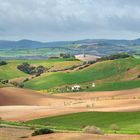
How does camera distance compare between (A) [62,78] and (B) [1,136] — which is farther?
(A) [62,78]

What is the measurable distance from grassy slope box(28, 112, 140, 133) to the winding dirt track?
170 inches

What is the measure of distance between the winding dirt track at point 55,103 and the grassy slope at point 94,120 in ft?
14.2

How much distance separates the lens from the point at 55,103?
100750mm

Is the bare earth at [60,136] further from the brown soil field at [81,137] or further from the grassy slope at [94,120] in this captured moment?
the grassy slope at [94,120]

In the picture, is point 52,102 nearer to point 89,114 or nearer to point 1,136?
point 89,114

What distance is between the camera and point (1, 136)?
45562 millimetres

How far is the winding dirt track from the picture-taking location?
76700 millimetres

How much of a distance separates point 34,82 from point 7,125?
10781 cm

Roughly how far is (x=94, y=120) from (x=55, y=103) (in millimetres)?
36029

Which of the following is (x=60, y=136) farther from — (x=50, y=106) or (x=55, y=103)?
(x=55, y=103)

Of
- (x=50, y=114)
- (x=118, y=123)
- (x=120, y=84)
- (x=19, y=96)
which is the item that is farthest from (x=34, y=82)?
(x=118, y=123)

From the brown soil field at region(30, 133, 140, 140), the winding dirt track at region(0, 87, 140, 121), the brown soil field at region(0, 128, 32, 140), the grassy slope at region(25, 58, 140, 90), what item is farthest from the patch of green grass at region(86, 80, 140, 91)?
the brown soil field at region(30, 133, 140, 140)

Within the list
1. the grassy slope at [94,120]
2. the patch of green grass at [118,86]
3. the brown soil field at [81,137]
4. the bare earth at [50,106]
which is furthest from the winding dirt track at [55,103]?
the brown soil field at [81,137]

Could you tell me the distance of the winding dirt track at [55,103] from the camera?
76.7 m
